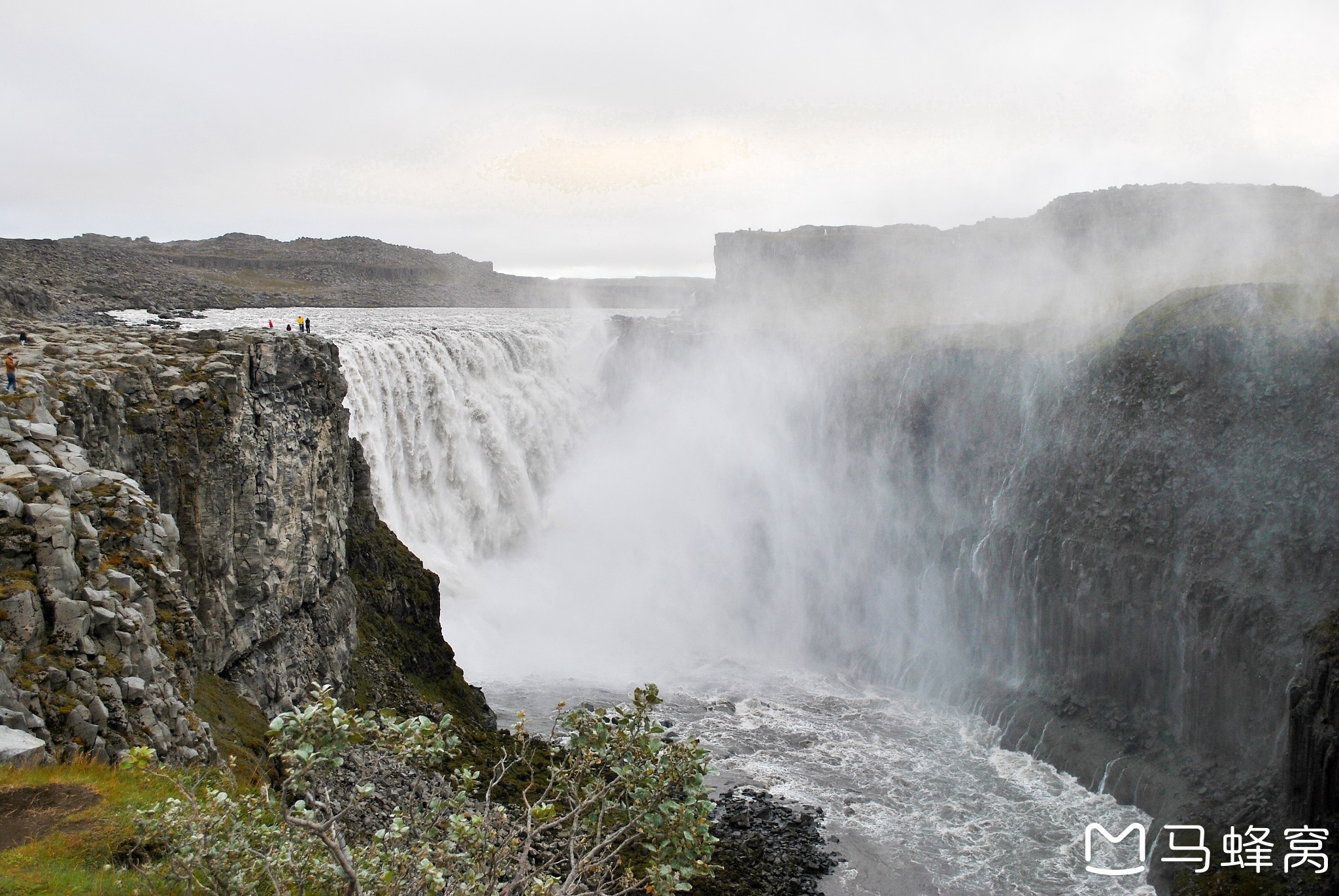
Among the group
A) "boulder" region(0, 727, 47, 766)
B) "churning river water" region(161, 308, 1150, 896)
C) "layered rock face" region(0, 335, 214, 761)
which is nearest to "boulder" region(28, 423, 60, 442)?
"layered rock face" region(0, 335, 214, 761)

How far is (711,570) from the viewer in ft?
149

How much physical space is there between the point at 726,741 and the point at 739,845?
6644 millimetres

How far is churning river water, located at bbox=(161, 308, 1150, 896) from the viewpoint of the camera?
25891 mm

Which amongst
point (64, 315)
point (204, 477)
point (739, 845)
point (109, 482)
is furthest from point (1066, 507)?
point (64, 315)

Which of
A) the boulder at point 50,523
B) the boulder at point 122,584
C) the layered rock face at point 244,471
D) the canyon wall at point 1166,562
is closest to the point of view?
the boulder at point 50,523

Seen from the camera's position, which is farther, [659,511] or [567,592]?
[659,511]

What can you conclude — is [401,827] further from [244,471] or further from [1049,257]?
[1049,257]

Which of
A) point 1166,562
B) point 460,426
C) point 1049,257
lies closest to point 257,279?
point 460,426

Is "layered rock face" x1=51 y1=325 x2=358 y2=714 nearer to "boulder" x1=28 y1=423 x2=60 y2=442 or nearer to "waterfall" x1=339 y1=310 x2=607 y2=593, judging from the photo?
"boulder" x1=28 y1=423 x2=60 y2=442

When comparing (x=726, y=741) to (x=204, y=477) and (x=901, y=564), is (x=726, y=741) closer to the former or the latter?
(x=901, y=564)

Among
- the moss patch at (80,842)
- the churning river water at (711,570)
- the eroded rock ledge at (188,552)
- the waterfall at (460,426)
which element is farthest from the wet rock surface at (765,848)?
the waterfall at (460,426)

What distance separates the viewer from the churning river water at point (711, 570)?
25.9 metres

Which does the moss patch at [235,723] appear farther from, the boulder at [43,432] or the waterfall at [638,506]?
the waterfall at [638,506]

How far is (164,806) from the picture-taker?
26.7ft
